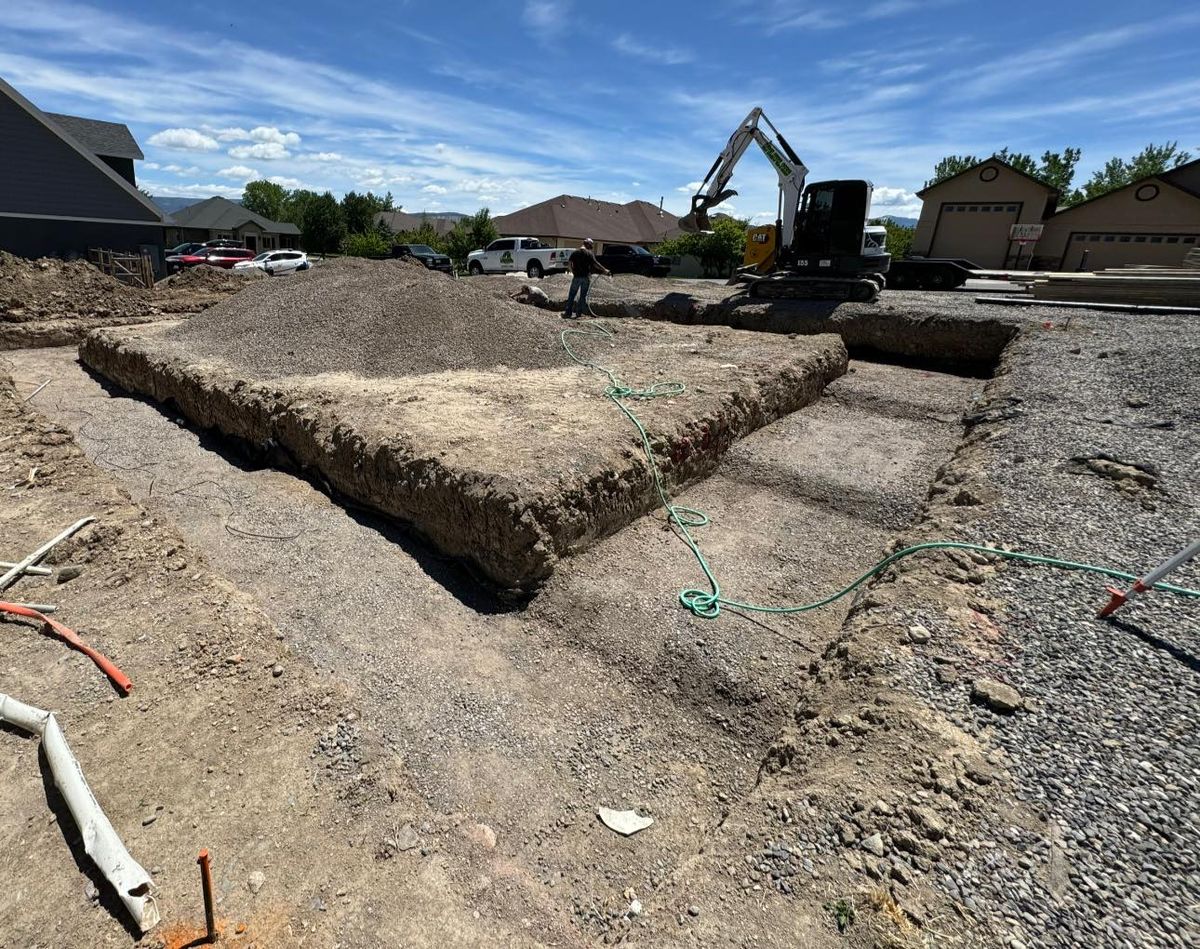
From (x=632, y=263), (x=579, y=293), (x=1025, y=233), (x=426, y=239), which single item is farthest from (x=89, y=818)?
(x=426, y=239)

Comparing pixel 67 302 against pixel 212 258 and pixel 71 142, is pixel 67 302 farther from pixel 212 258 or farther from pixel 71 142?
pixel 212 258

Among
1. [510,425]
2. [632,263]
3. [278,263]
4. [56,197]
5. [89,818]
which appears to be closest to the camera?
[89,818]

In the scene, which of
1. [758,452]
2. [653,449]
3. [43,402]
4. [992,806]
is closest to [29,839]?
[992,806]

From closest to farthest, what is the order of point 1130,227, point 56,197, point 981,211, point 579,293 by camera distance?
point 579,293, point 56,197, point 1130,227, point 981,211

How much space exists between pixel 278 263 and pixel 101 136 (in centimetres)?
1086

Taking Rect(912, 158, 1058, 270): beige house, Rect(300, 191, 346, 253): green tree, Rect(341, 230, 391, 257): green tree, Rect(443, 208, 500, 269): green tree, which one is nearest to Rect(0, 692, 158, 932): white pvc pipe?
Rect(912, 158, 1058, 270): beige house

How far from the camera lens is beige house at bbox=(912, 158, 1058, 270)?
2539 cm

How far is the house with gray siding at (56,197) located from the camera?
66.6ft

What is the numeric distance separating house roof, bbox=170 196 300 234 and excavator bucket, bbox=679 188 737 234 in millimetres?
47767

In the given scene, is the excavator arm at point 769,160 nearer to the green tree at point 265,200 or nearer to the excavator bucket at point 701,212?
the excavator bucket at point 701,212

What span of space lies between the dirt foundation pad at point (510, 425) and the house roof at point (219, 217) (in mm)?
46539

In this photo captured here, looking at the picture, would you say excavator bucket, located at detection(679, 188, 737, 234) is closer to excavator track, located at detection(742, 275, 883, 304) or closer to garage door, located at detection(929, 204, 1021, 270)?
excavator track, located at detection(742, 275, 883, 304)

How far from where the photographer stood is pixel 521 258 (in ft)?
83.6

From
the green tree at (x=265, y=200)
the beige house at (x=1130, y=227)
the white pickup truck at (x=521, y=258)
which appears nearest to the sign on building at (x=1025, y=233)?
the beige house at (x=1130, y=227)
